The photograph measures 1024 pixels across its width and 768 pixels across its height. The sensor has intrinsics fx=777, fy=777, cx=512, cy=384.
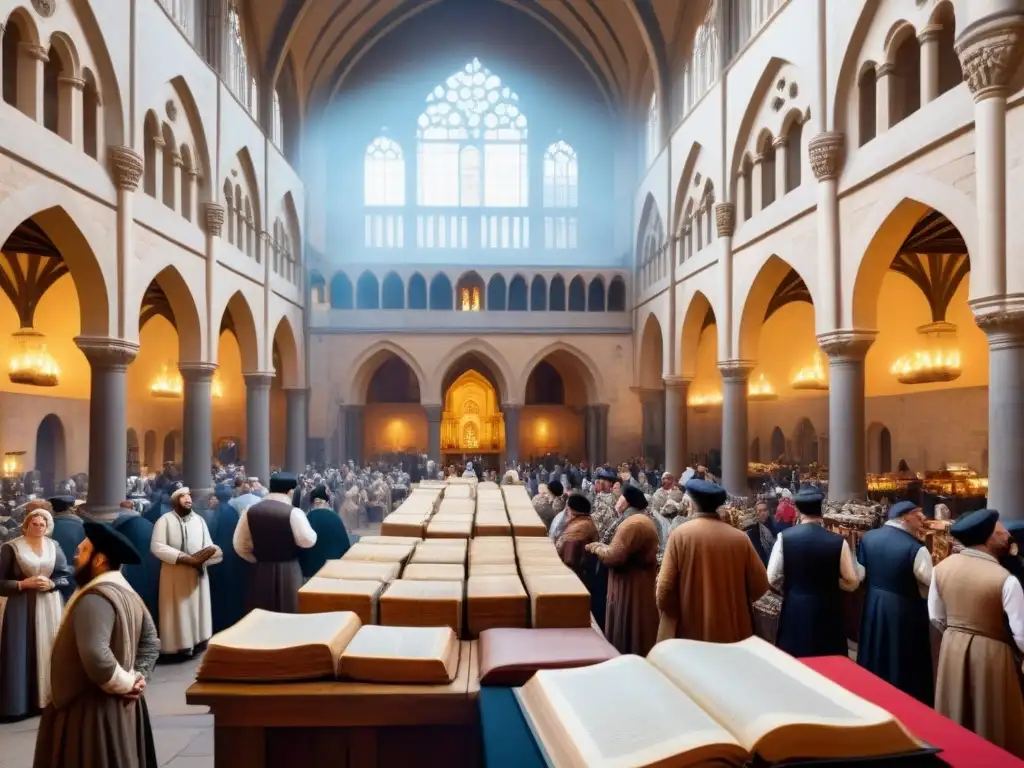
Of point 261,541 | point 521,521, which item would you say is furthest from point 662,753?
point 261,541

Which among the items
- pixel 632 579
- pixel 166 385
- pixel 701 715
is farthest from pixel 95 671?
pixel 166 385

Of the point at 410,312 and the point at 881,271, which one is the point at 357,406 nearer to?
the point at 410,312

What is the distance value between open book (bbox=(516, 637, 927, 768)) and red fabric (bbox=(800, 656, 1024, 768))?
139mm

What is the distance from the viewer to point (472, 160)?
27.6 m

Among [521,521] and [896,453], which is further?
[896,453]

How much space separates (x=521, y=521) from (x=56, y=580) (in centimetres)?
405

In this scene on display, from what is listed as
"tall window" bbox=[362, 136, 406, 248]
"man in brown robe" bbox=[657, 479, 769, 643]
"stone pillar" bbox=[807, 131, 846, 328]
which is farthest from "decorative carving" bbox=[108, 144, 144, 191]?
"tall window" bbox=[362, 136, 406, 248]

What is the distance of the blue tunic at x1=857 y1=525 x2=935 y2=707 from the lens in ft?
17.6

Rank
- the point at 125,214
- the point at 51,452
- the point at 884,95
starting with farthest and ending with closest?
the point at 51,452 → the point at 125,214 → the point at 884,95

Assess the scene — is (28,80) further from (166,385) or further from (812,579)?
(166,385)

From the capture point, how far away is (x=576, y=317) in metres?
26.1

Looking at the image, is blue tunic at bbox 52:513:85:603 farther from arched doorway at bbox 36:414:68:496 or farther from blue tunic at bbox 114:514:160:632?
arched doorway at bbox 36:414:68:496

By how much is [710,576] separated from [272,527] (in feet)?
13.0

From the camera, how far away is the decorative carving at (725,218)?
15.8 m
